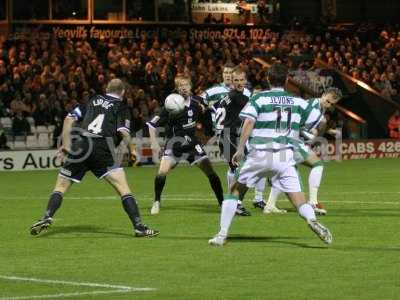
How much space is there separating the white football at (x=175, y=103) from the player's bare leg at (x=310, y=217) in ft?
16.6

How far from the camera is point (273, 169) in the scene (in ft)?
43.6

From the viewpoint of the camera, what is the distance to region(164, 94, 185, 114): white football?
1809 cm

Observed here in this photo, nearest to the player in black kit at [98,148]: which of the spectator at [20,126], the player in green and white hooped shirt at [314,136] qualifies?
the player in green and white hooped shirt at [314,136]

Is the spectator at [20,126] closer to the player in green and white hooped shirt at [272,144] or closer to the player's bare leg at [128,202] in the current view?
the player's bare leg at [128,202]

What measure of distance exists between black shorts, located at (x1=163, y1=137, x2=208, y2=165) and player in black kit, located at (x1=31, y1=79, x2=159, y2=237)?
3617mm

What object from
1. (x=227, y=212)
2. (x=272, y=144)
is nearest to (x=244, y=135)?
(x=272, y=144)

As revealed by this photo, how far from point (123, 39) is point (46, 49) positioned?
7001mm

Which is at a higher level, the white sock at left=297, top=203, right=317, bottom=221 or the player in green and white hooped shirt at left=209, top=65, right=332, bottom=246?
the player in green and white hooped shirt at left=209, top=65, right=332, bottom=246

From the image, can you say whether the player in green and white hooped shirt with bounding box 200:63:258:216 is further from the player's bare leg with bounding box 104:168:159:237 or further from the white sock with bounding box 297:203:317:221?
the white sock with bounding box 297:203:317:221

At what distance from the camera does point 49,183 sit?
26.4m

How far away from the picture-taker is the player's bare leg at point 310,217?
13055mm

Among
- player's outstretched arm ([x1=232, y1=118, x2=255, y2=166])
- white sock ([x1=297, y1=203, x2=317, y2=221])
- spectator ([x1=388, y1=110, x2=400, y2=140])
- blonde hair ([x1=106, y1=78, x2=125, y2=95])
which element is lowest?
spectator ([x1=388, y1=110, x2=400, y2=140])

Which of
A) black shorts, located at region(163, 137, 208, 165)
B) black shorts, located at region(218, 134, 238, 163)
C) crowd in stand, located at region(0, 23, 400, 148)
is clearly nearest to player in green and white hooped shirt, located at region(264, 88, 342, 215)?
black shorts, located at region(218, 134, 238, 163)

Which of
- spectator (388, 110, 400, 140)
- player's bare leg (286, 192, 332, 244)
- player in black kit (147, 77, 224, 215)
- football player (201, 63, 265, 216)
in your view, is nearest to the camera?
player's bare leg (286, 192, 332, 244)
